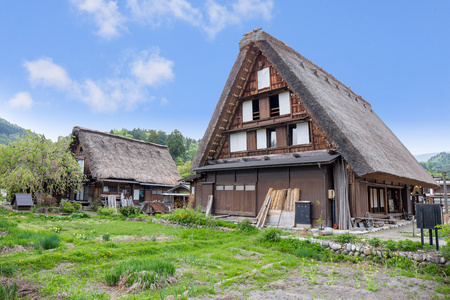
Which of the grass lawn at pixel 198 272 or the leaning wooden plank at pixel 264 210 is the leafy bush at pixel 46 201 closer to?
the grass lawn at pixel 198 272

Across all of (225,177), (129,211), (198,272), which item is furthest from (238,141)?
(198,272)

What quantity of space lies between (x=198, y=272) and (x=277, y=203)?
878cm

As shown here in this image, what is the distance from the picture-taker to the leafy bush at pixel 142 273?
16.7ft

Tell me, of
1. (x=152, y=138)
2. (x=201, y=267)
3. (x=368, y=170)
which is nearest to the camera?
(x=201, y=267)

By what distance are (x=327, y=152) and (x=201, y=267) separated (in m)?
9.11

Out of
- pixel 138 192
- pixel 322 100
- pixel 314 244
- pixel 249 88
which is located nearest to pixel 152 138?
pixel 138 192

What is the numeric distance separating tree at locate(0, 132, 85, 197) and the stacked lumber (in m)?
16.0

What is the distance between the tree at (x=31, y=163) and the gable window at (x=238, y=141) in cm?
1341

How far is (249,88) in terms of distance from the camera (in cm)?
1811

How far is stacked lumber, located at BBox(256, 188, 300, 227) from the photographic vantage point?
45.7 ft

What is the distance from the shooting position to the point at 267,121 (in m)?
16.7

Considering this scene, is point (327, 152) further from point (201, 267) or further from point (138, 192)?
point (138, 192)

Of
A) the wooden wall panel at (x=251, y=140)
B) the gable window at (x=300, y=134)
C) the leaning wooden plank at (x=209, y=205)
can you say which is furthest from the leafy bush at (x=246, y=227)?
the wooden wall panel at (x=251, y=140)

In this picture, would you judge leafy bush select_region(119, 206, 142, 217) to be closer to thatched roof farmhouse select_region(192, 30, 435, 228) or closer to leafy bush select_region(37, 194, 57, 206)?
thatched roof farmhouse select_region(192, 30, 435, 228)
